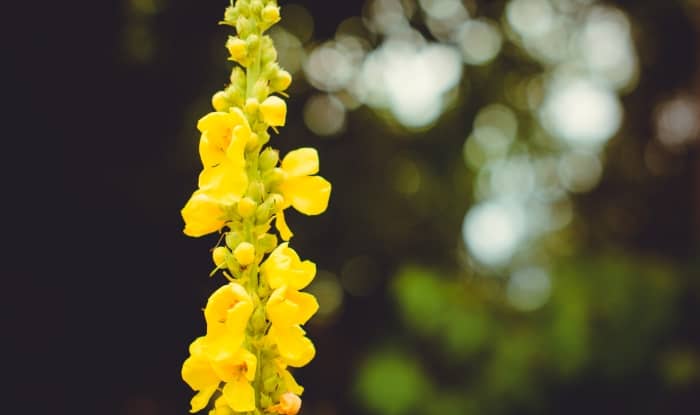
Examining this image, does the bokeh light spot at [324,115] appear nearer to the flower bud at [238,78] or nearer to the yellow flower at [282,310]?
the flower bud at [238,78]

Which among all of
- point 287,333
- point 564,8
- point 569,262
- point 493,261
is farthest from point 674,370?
point 493,261

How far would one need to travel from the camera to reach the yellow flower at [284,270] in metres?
1.32

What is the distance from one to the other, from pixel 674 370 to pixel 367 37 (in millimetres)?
5162

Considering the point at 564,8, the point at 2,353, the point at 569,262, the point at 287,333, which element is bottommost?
the point at 287,333

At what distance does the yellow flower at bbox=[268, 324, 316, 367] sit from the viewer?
4.29 feet

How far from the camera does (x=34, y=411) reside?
6566 millimetres

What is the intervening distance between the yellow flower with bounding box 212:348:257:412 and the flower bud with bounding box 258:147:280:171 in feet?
1.08

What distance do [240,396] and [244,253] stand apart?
0.75 feet

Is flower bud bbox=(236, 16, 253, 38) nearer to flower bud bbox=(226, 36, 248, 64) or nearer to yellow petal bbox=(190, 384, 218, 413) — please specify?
flower bud bbox=(226, 36, 248, 64)

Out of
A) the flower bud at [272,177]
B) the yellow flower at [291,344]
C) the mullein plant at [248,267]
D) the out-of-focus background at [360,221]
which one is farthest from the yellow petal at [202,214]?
the out-of-focus background at [360,221]

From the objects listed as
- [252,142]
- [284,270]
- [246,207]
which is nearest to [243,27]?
[252,142]

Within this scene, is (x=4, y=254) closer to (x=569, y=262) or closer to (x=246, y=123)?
(x=569, y=262)

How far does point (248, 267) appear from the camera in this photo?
1345 millimetres

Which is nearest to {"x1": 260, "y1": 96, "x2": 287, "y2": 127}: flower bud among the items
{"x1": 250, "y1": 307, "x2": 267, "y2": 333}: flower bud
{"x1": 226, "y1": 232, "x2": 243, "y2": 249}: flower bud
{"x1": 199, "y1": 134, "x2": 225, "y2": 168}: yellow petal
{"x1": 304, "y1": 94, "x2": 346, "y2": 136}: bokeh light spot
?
{"x1": 199, "y1": 134, "x2": 225, "y2": 168}: yellow petal
